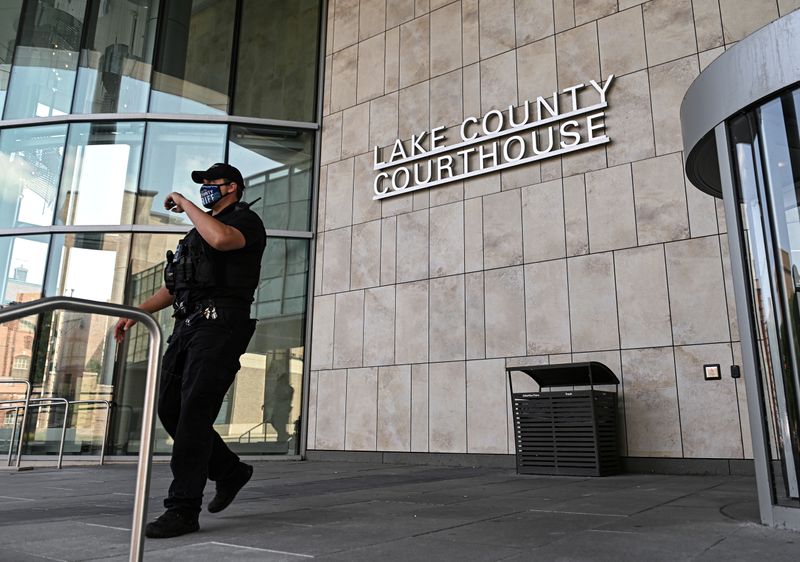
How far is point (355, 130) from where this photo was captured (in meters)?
10.2

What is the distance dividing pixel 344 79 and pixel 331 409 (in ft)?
17.8

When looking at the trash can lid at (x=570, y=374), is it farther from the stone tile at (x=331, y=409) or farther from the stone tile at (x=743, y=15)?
the stone tile at (x=743, y=15)

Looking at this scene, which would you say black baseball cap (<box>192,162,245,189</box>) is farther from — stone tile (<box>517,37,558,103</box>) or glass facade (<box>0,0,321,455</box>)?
glass facade (<box>0,0,321,455</box>)

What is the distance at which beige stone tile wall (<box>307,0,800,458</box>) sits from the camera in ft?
22.3

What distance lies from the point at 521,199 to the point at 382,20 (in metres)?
4.30

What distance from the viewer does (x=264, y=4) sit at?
1132 cm

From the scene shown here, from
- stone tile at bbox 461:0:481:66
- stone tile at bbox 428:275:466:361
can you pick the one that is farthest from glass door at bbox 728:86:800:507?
stone tile at bbox 461:0:481:66

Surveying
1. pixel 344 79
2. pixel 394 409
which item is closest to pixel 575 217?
pixel 394 409

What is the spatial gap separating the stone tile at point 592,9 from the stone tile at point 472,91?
58.9 inches

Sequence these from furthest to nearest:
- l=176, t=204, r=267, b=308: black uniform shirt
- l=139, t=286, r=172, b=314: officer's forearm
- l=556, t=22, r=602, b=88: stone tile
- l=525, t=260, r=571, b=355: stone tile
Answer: l=556, t=22, r=602, b=88: stone tile < l=525, t=260, r=571, b=355: stone tile < l=139, t=286, r=172, b=314: officer's forearm < l=176, t=204, r=267, b=308: black uniform shirt

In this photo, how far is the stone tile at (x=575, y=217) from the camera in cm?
758

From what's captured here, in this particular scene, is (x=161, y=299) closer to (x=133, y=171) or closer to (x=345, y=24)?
(x=133, y=171)

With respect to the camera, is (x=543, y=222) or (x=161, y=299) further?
(x=543, y=222)

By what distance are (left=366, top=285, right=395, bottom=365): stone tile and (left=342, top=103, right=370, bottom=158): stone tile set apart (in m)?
2.39
